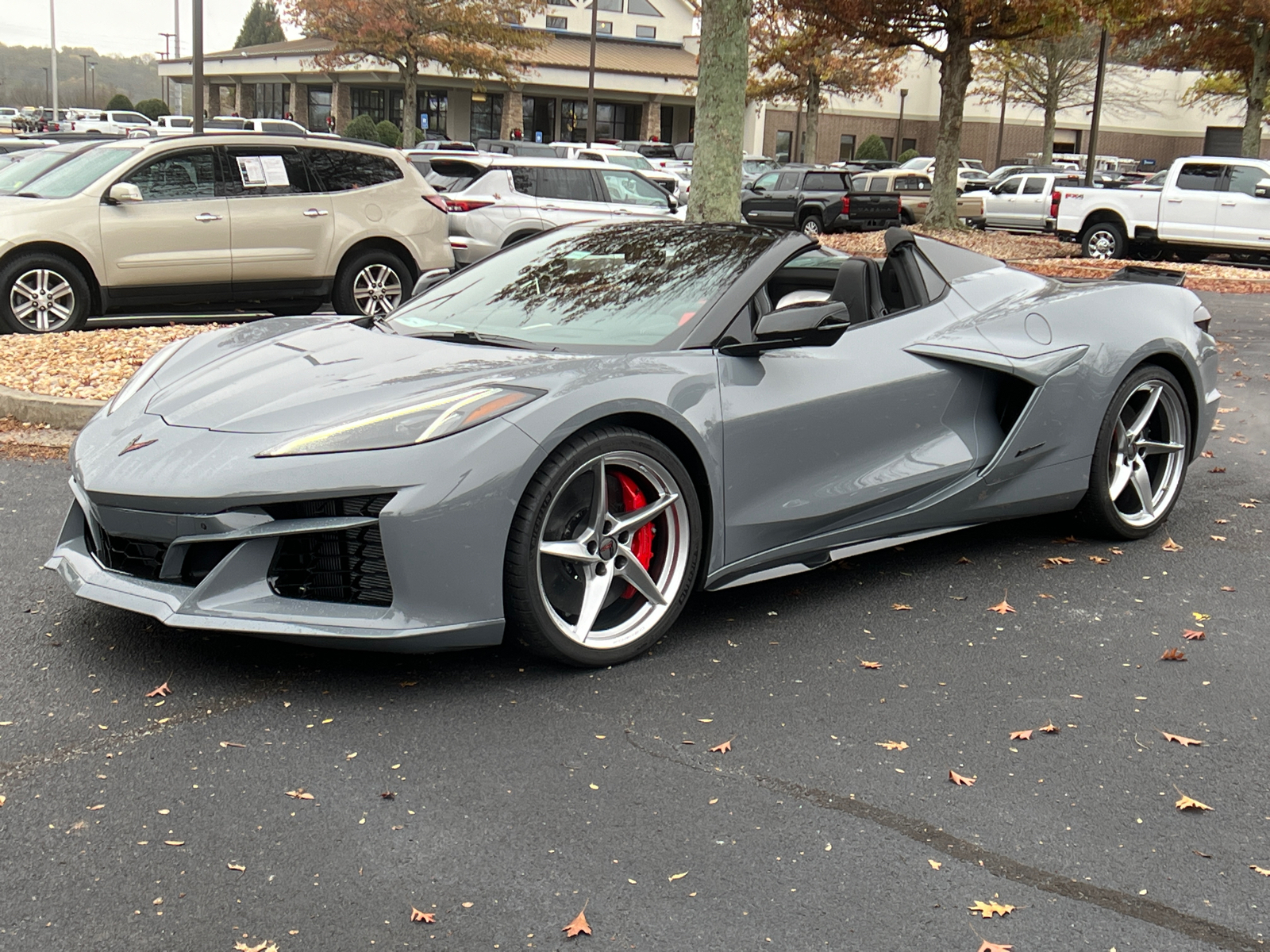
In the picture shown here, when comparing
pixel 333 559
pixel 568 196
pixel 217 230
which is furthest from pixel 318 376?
pixel 568 196

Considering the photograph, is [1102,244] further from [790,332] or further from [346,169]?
[790,332]

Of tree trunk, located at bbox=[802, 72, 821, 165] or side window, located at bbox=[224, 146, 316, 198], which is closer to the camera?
side window, located at bbox=[224, 146, 316, 198]

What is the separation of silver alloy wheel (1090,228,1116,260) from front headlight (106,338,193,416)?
62.7 ft

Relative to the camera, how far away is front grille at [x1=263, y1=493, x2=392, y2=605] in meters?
3.48

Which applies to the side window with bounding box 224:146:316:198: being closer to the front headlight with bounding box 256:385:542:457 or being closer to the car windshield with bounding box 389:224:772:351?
the car windshield with bounding box 389:224:772:351

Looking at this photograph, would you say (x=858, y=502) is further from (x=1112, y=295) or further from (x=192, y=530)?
(x=192, y=530)

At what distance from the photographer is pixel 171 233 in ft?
34.0

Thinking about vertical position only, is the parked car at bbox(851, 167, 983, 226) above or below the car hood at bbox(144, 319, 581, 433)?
above

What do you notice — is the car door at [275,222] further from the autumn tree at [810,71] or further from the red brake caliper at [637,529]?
the autumn tree at [810,71]

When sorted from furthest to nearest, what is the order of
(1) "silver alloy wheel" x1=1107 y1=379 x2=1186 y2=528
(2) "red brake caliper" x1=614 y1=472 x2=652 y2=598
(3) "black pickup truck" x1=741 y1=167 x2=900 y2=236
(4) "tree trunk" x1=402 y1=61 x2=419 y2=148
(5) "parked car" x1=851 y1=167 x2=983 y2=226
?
(4) "tree trunk" x1=402 y1=61 x2=419 y2=148 → (5) "parked car" x1=851 y1=167 x2=983 y2=226 → (3) "black pickup truck" x1=741 y1=167 x2=900 y2=236 → (1) "silver alloy wheel" x1=1107 y1=379 x2=1186 y2=528 → (2) "red brake caliper" x1=614 y1=472 x2=652 y2=598

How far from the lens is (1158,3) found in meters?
21.0

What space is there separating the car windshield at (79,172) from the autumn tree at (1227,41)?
2398 centimetres

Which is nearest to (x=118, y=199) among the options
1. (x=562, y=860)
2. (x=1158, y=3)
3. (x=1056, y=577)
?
(x=1056, y=577)

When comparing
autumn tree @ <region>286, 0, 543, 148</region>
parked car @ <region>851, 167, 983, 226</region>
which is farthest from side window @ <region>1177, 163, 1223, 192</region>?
autumn tree @ <region>286, 0, 543, 148</region>
